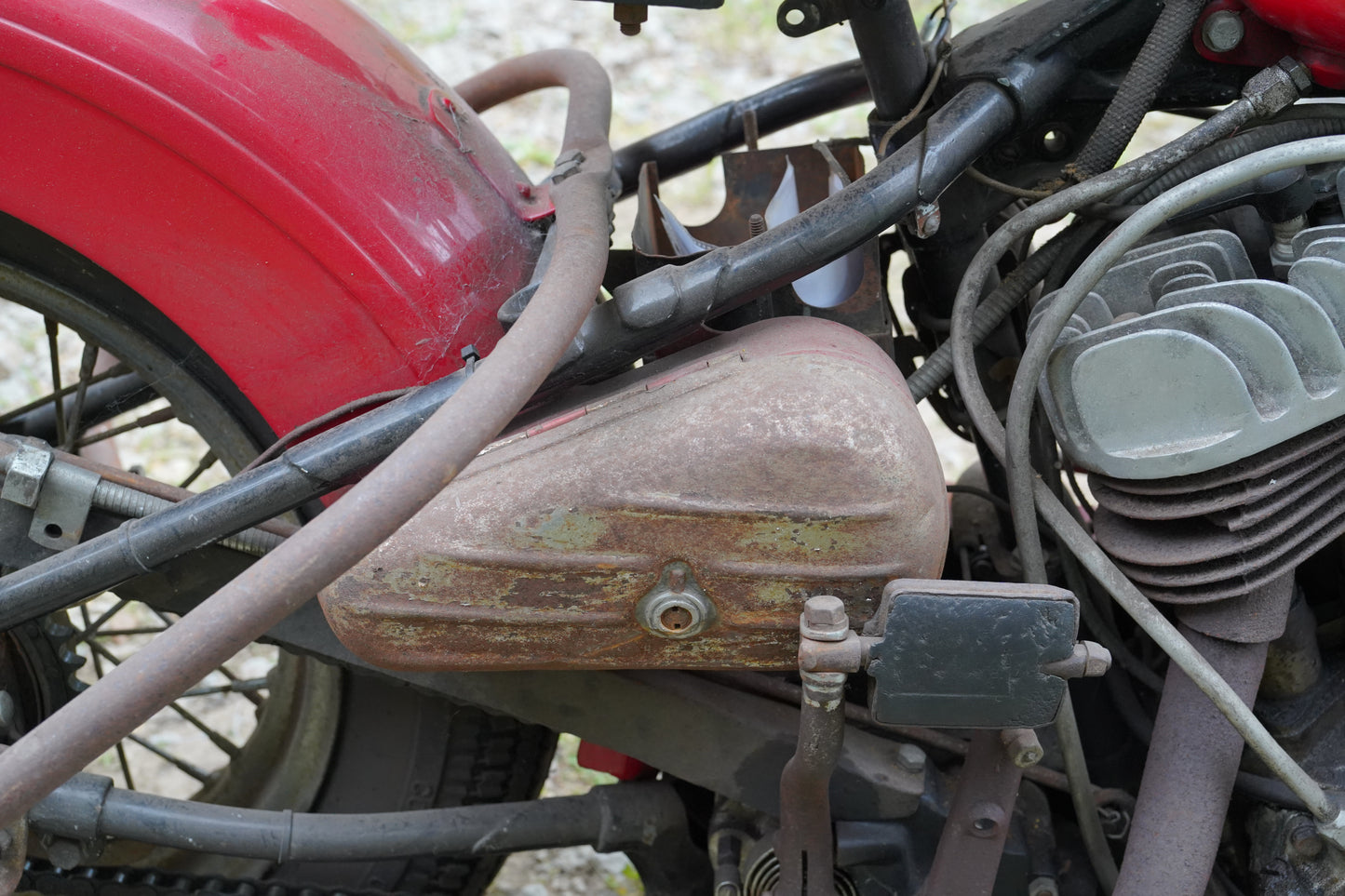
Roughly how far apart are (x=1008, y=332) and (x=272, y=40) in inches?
33.0

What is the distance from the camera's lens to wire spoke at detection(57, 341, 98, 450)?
1406 millimetres

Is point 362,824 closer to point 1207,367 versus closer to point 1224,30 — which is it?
point 1207,367

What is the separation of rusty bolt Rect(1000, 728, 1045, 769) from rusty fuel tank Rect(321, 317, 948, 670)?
191 mm

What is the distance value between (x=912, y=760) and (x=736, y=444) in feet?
1.52

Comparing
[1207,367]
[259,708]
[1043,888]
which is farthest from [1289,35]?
[259,708]

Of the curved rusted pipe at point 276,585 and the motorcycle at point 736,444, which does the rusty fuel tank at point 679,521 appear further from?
the curved rusted pipe at point 276,585

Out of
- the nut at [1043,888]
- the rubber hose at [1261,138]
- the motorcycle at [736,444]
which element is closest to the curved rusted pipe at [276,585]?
the motorcycle at [736,444]

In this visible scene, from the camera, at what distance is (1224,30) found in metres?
1.14

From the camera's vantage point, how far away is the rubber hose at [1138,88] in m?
1.11

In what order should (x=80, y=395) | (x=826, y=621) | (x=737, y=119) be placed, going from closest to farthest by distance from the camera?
(x=826, y=621), (x=80, y=395), (x=737, y=119)

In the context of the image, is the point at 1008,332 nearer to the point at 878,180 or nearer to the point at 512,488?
the point at 878,180

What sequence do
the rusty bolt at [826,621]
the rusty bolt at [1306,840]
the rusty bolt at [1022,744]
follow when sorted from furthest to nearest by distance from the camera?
the rusty bolt at [1306,840], the rusty bolt at [1022,744], the rusty bolt at [826,621]

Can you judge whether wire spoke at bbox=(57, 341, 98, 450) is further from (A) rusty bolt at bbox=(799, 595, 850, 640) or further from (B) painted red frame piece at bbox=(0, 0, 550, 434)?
(A) rusty bolt at bbox=(799, 595, 850, 640)

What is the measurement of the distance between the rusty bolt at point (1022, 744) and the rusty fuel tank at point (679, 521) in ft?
0.63
